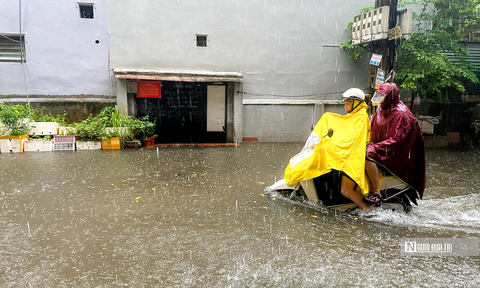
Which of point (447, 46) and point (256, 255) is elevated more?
point (447, 46)

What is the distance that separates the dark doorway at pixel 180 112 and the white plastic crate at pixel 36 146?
11.0ft

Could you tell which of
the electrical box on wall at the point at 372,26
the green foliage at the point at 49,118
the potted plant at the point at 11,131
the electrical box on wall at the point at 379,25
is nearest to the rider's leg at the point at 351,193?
the electrical box on wall at the point at 379,25

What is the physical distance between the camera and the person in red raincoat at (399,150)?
4.35 meters

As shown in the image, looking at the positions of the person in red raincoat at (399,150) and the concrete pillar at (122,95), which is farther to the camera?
the concrete pillar at (122,95)

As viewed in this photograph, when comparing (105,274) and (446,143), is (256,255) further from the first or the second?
(446,143)

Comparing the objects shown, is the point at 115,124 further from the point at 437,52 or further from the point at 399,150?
the point at 437,52

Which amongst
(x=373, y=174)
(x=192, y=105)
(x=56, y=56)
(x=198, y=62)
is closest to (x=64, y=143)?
(x=56, y=56)

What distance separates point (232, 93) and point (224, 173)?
6159mm

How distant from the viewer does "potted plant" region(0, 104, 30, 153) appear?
9477mm

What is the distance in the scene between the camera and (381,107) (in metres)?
4.64

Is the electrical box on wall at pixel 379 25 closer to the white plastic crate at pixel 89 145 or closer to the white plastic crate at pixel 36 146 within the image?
the white plastic crate at pixel 89 145

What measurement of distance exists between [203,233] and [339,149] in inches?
84.8

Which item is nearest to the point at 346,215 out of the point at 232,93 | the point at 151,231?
the point at 151,231

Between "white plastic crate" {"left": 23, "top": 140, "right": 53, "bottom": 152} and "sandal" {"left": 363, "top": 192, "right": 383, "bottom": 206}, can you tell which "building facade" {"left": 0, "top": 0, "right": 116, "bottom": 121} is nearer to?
"white plastic crate" {"left": 23, "top": 140, "right": 53, "bottom": 152}
